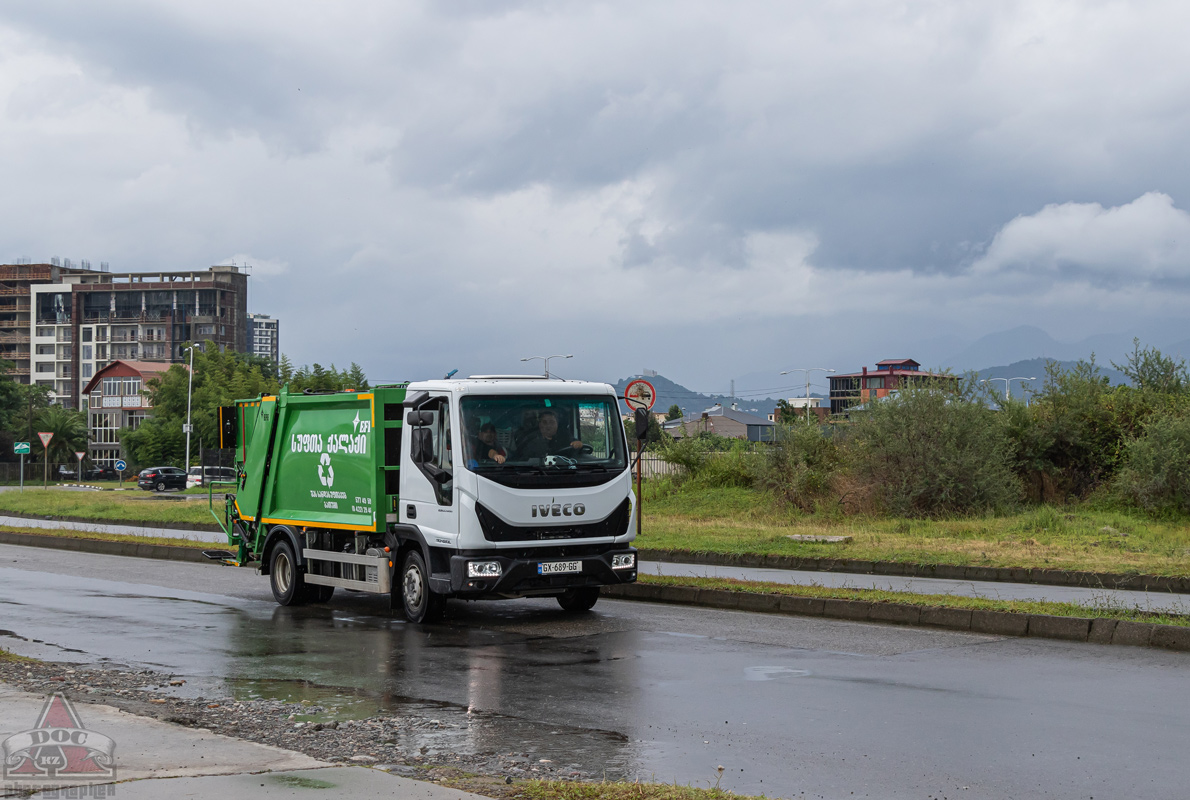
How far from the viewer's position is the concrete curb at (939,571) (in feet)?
53.0

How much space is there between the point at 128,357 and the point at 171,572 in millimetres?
136761

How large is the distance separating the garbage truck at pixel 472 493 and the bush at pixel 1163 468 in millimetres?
16655

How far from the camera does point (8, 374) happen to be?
367ft

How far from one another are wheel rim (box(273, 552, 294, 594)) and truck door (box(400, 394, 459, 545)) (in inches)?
112

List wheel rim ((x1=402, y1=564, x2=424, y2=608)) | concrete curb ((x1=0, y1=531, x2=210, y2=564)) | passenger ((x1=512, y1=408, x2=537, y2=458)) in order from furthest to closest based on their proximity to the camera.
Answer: concrete curb ((x1=0, y1=531, x2=210, y2=564))
wheel rim ((x1=402, y1=564, x2=424, y2=608))
passenger ((x1=512, y1=408, x2=537, y2=458))

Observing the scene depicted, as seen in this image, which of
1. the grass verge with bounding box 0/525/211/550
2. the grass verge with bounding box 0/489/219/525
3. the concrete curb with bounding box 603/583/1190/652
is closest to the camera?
the concrete curb with bounding box 603/583/1190/652

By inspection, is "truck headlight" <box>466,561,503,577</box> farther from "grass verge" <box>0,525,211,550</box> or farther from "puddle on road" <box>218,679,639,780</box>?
"grass verge" <box>0,525,211,550</box>

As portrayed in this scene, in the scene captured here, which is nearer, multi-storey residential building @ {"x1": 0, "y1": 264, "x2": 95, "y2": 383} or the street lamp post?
the street lamp post

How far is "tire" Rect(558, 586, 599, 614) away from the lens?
1409 centimetres

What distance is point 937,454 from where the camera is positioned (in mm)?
27688

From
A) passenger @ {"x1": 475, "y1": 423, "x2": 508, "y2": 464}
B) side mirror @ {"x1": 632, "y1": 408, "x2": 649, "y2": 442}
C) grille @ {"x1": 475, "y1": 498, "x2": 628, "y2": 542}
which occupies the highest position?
side mirror @ {"x1": 632, "y1": 408, "x2": 649, "y2": 442}

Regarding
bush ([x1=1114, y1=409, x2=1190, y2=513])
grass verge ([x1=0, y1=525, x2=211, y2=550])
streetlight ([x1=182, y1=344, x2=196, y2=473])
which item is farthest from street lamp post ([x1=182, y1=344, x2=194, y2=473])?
bush ([x1=1114, y1=409, x2=1190, y2=513])

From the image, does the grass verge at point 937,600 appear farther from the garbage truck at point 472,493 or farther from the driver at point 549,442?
the driver at point 549,442

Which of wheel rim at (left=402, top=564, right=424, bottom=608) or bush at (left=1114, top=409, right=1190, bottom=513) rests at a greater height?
bush at (left=1114, top=409, right=1190, bottom=513)
